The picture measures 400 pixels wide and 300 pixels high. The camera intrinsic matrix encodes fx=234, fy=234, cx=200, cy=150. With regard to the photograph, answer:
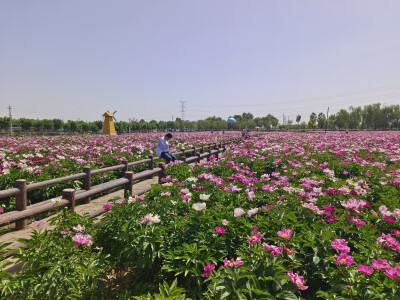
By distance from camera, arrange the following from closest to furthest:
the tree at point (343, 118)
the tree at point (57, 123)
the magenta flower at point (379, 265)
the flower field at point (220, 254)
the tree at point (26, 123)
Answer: the magenta flower at point (379, 265)
the flower field at point (220, 254)
the tree at point (26, 123)
the tree at point (57, 123)
the tree at point (343, 118)

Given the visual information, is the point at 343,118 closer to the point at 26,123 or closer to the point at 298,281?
the point at 298,281

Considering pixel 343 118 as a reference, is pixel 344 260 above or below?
below

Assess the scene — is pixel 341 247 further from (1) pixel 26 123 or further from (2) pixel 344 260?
(1) pixel 26 123

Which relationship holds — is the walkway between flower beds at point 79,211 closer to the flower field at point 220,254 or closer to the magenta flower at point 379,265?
the flower field at point 220,254

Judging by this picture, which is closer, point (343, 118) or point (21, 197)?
point (21, 197)

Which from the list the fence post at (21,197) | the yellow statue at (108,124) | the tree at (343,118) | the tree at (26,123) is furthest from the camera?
the tree at (343,118)

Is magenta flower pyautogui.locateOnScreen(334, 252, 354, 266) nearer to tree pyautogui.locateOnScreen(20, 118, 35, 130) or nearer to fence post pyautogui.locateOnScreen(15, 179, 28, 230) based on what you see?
fence post pyautogui.locateOnScreen(15, 179, 28, 230)

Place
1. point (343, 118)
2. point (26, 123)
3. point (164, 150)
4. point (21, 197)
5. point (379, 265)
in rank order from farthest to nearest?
1. point (343, 118)
2. point (26, 123)
3. point (164, 150)
4. point (21, 197)
5. point (379, 265)

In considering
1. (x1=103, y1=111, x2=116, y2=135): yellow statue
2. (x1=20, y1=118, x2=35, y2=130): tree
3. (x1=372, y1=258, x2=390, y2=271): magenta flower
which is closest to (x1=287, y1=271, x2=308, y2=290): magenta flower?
(x1=372, y1=258, x2=390, y2=271): magenta flower

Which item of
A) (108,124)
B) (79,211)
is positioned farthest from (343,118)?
(79,211)

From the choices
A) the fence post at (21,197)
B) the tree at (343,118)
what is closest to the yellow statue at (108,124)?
the fence post at (21,197)

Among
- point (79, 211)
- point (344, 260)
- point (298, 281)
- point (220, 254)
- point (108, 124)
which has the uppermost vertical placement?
point (108, 124)

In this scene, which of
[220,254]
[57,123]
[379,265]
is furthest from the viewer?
[57,123]

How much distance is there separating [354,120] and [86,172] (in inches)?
3717
